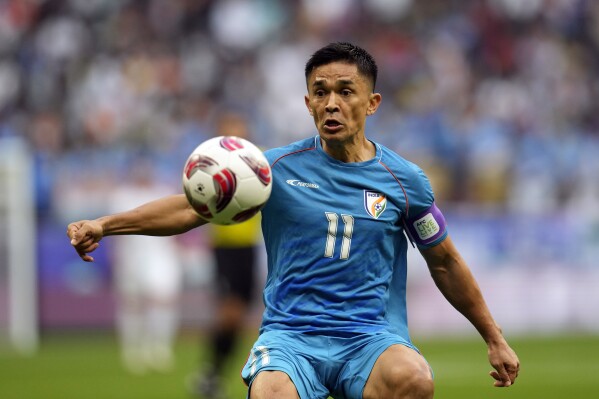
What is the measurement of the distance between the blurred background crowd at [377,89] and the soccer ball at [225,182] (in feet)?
38.1

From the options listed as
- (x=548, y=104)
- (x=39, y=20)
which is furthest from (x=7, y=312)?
(x=548, y=104)

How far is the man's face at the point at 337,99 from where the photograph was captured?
552 centimetres

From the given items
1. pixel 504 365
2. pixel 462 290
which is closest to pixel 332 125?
A: pixel 462 290

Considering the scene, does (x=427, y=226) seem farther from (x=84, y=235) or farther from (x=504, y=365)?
(x=84, y=235)

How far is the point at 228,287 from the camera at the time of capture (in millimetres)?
11375

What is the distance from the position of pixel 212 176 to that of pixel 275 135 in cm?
1446

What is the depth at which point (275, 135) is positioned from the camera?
19.6m

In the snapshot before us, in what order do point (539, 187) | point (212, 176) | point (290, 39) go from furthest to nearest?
point (290, 39) < point (539, 187) < point (212, 176)

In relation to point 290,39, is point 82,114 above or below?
below

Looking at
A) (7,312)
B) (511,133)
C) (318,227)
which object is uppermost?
(511,133)

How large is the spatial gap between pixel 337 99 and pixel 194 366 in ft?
28.7

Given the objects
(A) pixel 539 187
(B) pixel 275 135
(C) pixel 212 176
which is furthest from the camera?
(B) pixel 275 135

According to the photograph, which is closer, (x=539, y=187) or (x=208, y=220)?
(x=208, y=220)

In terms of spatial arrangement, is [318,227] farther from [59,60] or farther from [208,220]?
[59,60]
